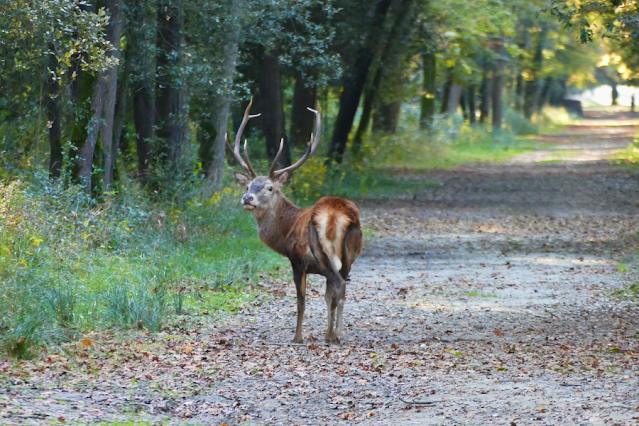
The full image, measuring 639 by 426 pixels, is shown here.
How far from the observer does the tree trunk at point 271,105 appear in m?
22.2

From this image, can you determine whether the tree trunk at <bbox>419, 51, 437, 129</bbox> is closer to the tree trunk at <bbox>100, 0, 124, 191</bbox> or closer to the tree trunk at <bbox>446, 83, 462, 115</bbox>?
the tree trunk at <bbox>446, 83, 462, 115</bbox>

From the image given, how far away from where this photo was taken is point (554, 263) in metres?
15.5

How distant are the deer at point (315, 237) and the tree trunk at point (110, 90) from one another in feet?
16.1

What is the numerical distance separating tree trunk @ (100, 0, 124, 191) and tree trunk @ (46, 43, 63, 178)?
676mm

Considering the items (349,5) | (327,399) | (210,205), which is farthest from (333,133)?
(327,399)

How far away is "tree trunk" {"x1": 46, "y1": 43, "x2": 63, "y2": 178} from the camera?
1419 cm

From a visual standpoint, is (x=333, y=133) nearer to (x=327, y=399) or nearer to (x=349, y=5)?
(x=349, y=5)

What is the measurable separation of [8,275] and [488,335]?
5.03 meters

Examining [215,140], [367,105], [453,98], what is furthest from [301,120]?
[453,98]

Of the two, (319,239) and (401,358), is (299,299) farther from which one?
(401,358)

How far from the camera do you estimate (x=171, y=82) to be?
16297mm

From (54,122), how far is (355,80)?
13032 millimetres

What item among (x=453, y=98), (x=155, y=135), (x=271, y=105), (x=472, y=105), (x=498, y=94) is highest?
(x=498, y=94)

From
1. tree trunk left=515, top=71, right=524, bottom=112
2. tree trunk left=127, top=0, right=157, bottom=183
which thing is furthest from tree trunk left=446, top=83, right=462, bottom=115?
tree trunk left=127, top=0, right=157, bottom=183
